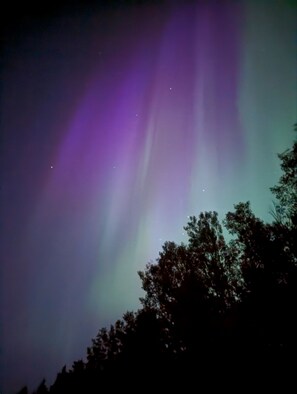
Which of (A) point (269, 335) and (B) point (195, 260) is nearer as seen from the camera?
(A) point (269, 335)

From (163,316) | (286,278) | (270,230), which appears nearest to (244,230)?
(270,230)

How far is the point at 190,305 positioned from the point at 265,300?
5637 millimetres

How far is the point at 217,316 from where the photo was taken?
1731 centimetres

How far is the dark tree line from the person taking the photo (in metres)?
13.8

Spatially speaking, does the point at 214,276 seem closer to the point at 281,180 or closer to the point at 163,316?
the point at 163,316

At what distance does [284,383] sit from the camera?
457 inches

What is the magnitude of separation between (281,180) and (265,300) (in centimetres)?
Result: 888

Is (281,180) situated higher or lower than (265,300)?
higher

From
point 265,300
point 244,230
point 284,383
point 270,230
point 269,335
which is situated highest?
point 244,230

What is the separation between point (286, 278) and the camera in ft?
54.8

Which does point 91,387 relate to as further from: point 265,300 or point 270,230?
point 270,230

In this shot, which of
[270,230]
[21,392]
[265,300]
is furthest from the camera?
A: [21,392]

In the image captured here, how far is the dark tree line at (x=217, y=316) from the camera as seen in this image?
13.8 metres

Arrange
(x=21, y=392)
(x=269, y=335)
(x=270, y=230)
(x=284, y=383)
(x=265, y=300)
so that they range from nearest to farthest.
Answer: (x=284, y=383) < (x=269, y=335) < (x=265, y=300) < (x=270, y=230) < (x=21, y=392)
